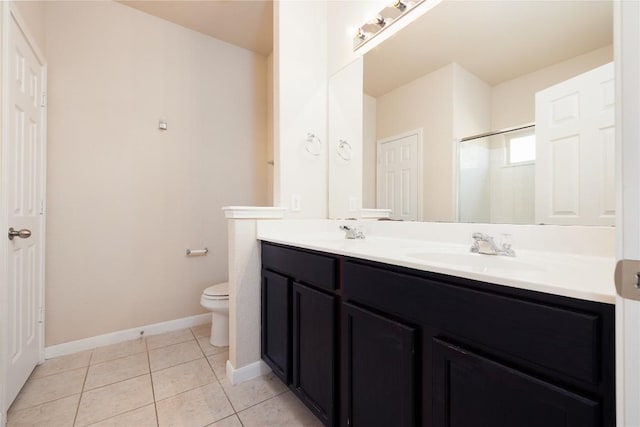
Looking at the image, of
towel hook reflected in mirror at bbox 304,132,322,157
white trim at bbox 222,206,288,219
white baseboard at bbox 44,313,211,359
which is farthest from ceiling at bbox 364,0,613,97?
white baseboard at bbox 44,313,211,359

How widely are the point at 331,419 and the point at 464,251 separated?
0.86 m

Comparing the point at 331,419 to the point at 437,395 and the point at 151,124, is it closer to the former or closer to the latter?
the point at 437,395

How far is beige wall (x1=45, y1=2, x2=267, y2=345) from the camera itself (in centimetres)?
197

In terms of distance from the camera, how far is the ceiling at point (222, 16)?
7.13ft

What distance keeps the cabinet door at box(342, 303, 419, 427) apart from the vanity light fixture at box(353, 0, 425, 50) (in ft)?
5.08

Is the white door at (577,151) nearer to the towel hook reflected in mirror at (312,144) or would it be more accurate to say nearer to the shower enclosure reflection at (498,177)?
the shower enclosure reflection at (498,177)

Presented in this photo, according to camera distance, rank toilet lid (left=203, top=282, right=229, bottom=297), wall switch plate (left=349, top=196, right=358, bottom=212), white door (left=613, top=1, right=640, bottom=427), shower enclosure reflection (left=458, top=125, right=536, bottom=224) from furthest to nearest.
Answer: toilet lid (left=203, top=282, right=229, bottom=297)
wall switch plate (left=349, top=196, right=358, bottom=212)
shower enclosure reflection (left=458, top=125, right=536, bottom=224)
white door (left=613, top=1, right=640, bottom=427)

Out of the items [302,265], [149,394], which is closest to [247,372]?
[149,394]

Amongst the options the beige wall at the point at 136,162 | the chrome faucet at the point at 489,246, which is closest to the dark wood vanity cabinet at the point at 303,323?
the chrome faucet at the point at 489,246

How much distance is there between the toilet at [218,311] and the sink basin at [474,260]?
1490 mm

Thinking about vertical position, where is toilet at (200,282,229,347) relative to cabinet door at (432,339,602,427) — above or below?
below

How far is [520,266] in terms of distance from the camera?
89 centimetres

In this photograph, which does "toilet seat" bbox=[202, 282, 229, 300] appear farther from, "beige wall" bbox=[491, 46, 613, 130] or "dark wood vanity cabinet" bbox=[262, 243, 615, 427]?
"beige wall" bbox=[491, 46, 613, 130]

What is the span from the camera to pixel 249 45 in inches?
106
